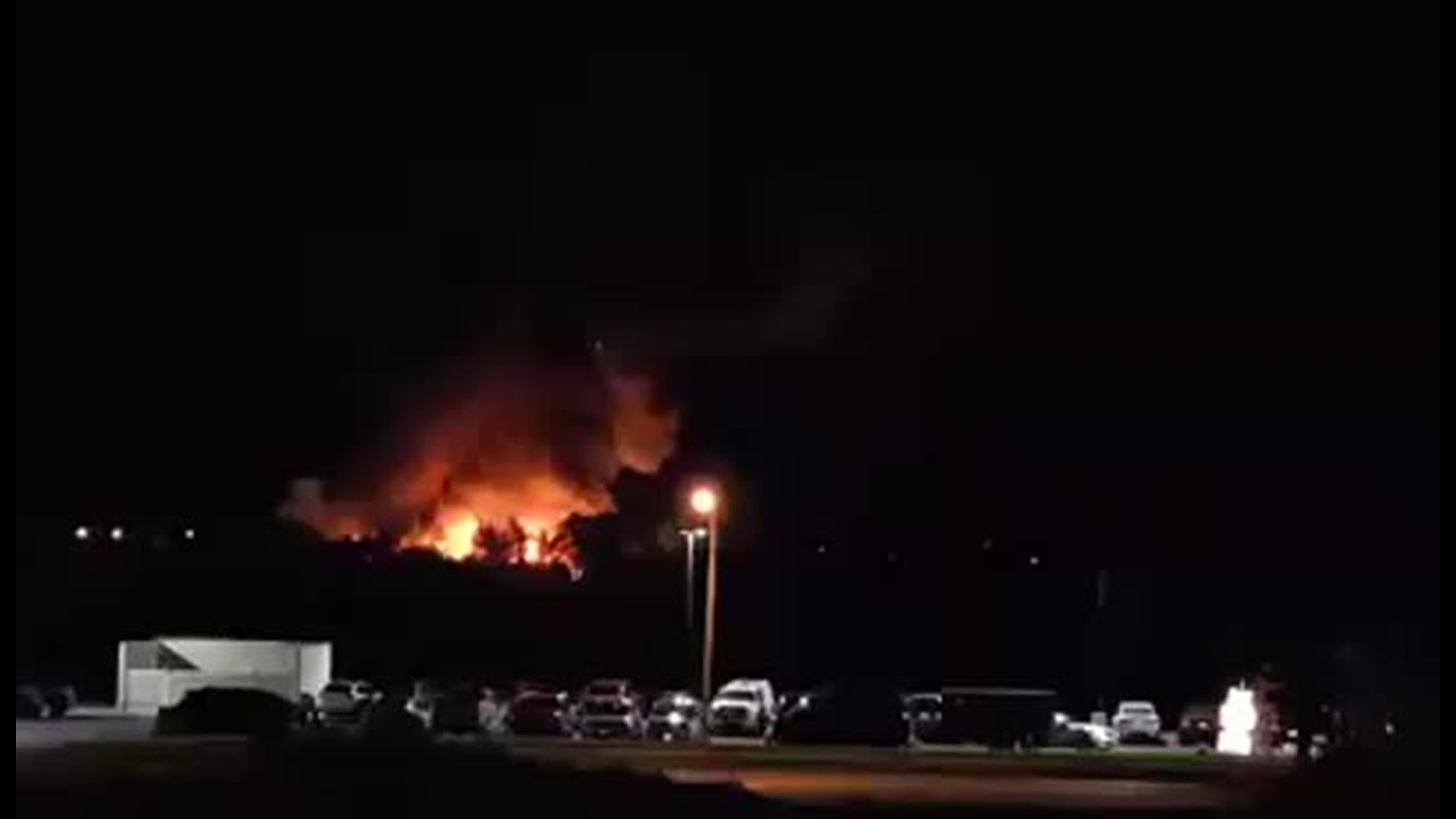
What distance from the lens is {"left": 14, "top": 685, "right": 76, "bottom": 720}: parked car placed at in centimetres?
7288

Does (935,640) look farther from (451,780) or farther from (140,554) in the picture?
(451,780)

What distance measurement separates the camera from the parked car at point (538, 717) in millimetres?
68000

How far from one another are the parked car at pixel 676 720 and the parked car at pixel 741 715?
0.43 m

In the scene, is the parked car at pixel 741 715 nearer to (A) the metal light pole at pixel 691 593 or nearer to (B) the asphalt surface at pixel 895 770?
(B) the asphalt surface at pixel 895 770

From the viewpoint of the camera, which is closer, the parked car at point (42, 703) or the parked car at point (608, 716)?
the parked car at point (608, 716)

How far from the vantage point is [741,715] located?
234ft

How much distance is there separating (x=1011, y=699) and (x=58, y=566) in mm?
54355

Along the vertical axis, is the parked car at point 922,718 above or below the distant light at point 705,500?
below

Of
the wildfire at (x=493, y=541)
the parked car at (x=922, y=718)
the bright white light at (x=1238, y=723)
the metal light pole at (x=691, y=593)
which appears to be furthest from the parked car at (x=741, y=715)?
the wildfire at (x=493, y=541)

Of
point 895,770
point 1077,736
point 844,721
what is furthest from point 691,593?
point 895,770

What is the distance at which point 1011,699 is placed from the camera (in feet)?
231

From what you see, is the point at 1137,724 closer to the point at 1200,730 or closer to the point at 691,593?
the point at 1200,730

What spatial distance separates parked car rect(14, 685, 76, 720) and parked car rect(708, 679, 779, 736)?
19.3 metres

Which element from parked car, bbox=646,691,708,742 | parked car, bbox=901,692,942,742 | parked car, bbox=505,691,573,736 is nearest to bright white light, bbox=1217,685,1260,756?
parked car, bbox=901,692,942,742
